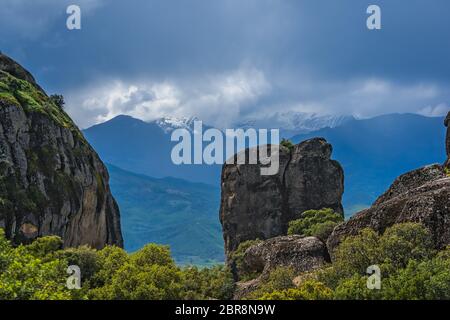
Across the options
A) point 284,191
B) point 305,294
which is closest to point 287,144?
point 284,191

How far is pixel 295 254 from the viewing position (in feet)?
155

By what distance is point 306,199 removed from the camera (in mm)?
115375

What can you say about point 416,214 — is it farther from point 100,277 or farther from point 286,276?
point 100,277

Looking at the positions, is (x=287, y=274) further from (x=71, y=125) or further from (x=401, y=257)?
(x=71, y=125)

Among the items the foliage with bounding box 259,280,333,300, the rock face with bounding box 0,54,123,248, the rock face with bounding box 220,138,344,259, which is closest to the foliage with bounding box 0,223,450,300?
the foliage with bounding box 259,280,333,300

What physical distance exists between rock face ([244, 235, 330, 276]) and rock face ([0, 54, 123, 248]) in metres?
39.1

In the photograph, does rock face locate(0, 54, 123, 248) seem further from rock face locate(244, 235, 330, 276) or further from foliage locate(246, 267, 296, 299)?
foliage locate(246, 267, 296, 299)

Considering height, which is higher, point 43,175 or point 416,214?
point 43,175

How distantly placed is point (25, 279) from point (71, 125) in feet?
239

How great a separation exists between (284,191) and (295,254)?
70625mm

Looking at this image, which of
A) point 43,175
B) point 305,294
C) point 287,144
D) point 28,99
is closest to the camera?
point 305,294
